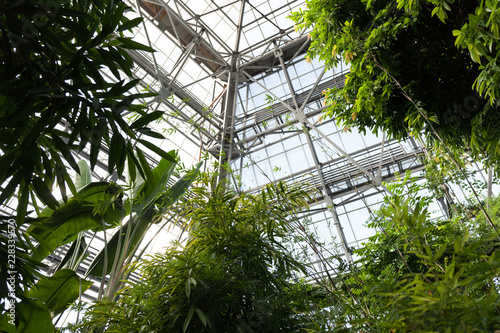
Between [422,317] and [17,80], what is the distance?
1.59 meters

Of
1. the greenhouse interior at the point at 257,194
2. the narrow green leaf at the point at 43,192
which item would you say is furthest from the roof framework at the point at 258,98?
the narrow green leaf at the point at 43,192

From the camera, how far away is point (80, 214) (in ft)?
12.2

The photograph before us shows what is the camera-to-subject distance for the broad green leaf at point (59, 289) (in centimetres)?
317

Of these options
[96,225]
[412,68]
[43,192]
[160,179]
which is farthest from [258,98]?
[43,192]

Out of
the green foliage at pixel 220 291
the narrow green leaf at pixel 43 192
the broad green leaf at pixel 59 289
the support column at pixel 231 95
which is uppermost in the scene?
the support column at pixel 231 95

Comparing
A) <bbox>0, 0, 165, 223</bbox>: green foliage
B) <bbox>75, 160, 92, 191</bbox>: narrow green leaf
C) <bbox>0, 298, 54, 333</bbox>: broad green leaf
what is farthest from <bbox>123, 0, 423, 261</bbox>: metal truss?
<bbox>0, 0, 165, 223</bbox>: green foliage

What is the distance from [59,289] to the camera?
3277mm

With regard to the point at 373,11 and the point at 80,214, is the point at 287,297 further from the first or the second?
the point at 80,214

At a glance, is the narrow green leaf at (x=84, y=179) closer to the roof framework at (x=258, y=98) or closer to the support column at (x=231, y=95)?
the roof framework at (x=258, y=98)

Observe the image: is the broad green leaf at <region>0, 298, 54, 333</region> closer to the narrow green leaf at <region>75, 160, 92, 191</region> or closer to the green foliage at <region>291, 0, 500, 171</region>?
the narrow green leaf at <region>75, 160, 92, 191</region>

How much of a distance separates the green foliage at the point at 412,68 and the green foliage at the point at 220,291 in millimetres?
1242

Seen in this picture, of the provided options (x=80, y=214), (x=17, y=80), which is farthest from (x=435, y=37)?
(x=80, y=214)

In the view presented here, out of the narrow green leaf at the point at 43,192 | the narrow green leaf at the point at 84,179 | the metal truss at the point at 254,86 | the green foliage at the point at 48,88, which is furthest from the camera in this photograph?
the metal truss at the point at 254,86

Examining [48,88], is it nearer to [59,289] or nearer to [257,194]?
[257,194]
